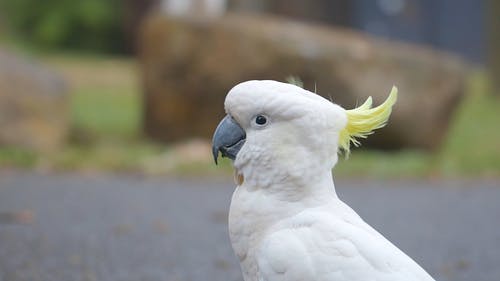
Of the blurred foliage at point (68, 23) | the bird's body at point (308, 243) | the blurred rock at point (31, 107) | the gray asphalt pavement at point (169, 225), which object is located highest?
the bird's body at point (308, 243)

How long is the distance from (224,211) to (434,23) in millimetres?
11859

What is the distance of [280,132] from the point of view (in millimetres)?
2359

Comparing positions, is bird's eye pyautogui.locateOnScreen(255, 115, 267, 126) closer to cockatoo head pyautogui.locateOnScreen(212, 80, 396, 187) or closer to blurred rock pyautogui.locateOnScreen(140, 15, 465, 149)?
cockatoo head pyautogui.locateOnScreen(212, 80, 396, 187)

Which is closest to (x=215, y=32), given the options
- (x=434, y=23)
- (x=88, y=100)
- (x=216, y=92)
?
(x=216, y=92)

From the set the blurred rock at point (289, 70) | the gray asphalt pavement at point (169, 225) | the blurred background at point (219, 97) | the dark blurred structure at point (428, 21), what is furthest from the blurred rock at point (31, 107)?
the dark blurred structure at point (428, 21)

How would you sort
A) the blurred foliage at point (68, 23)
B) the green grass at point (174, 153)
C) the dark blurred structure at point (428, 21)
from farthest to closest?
the blurred foliage at point (68, 23) < the dark blurred structure at point (428, 21) < the green grass at point (174, 153)

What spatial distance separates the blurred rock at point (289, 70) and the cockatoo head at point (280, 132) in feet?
18.6

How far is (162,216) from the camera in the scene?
5.85m

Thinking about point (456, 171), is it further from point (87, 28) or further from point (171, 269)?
point (87, 28)

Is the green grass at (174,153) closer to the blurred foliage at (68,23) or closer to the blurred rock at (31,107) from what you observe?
the blurred rock at (31,107)

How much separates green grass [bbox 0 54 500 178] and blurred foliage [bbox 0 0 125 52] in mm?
5945

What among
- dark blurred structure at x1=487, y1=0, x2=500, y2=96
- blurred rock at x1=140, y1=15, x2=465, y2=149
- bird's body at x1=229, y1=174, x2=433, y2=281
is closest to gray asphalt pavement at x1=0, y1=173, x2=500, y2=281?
blurred rock at x1=140, y1=15, x2=465, y2=149

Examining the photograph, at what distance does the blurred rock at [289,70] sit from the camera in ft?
26.9

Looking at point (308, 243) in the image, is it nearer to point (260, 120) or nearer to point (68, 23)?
point (260, 120)
